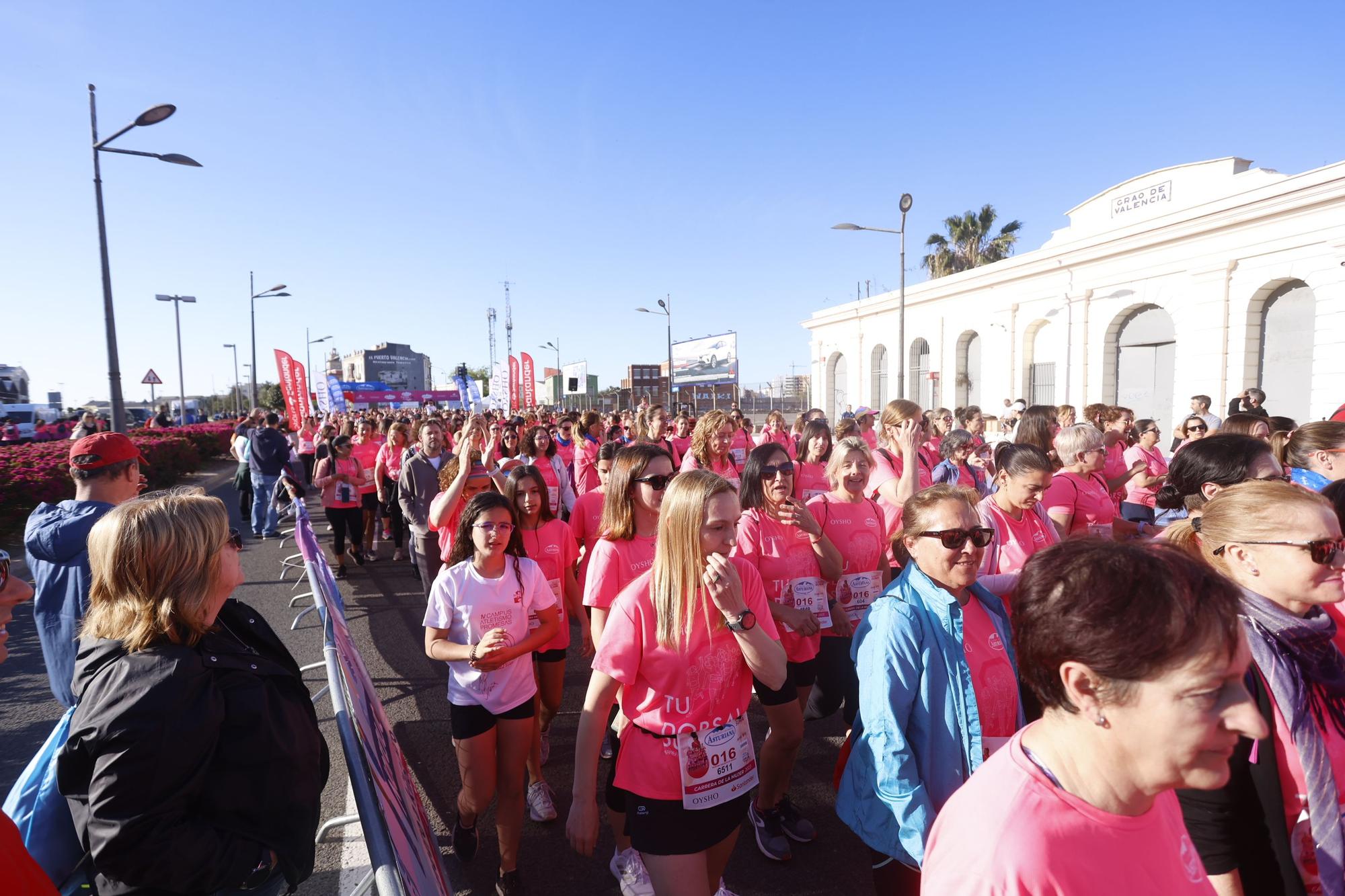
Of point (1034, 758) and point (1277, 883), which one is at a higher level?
point (1034, 758)

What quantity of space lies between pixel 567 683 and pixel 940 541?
4.00 meters

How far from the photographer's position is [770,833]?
3354mm

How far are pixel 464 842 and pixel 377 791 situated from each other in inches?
57.0

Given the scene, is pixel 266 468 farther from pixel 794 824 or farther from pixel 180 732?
pixel 180 732

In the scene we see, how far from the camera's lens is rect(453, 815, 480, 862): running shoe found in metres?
3.26

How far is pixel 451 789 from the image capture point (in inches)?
154

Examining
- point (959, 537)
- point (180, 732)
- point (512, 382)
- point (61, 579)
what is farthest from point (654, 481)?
point (512, 382)

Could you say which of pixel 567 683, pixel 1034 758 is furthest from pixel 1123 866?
pixel 567 683

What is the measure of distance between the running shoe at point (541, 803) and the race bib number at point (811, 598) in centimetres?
→ 172

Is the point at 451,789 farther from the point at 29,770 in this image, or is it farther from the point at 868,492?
the point at 868,492

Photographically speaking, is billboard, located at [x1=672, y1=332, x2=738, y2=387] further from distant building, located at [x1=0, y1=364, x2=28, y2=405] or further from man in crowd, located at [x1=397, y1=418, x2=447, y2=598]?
distant building, located at [x1=0, y1=364, x2=28, y2=405]

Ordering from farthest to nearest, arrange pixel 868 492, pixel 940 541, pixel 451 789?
1. pixel 868 492
2. pixel 451 789
3. pixel 940 541

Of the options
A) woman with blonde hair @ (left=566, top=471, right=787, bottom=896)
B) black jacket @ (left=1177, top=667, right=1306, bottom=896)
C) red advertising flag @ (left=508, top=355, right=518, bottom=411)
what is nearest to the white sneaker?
woman with blonde hair @ (left=566, top=471, right=787, bottom=896)

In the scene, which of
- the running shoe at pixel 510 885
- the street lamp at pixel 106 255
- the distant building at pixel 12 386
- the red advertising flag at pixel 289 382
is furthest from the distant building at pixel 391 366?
the running shoe at pixel 510 885
